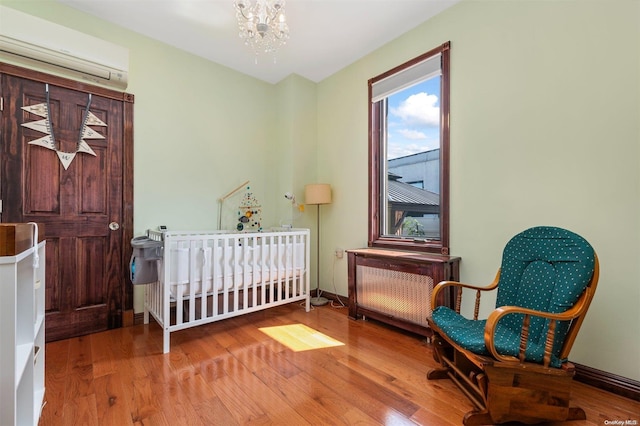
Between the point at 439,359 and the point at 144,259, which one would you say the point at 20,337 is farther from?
the point at 439,359

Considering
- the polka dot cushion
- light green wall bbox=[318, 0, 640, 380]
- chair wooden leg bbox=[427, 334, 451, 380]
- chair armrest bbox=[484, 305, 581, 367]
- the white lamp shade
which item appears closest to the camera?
chair armrest bbox=[484, 305, 581, 367]

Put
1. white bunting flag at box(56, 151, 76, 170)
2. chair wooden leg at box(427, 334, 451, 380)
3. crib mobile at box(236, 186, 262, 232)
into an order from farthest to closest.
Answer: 1. crib mobile at box(236, 186, 262, 232)
2. white bunting flag at box(56, 151, 76, 170)
3. chair wooden leg at box(427, 334, 451, 380)

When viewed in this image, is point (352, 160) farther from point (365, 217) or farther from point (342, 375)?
point (342, 375)

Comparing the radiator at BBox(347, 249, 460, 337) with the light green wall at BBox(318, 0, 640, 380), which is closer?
the light green wall at BBox(318, 0, 640, 380)

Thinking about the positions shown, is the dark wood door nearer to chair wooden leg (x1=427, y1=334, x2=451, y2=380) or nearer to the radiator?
the radiator

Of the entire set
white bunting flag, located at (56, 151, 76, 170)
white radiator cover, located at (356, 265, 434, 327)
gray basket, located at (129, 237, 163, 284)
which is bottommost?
white radiator cover, located at (356, 265, 434, 327)

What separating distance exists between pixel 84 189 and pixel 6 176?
1.45 ft

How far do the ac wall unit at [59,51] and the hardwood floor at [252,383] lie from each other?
216 cm

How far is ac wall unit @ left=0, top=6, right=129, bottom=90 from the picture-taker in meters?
2.02

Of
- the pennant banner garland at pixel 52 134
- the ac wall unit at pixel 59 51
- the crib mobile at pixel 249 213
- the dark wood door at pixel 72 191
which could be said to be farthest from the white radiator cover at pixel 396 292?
the ac wall unit at pixel 59 51

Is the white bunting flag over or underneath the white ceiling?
underneath

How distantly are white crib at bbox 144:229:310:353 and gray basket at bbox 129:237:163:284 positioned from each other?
7 cm

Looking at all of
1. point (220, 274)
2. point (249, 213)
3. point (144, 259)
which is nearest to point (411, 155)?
point (249, 213)

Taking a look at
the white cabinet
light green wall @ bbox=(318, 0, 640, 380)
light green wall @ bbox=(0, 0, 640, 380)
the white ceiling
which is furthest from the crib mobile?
light green wall @ bbox=(318, 0, 640, 380)
